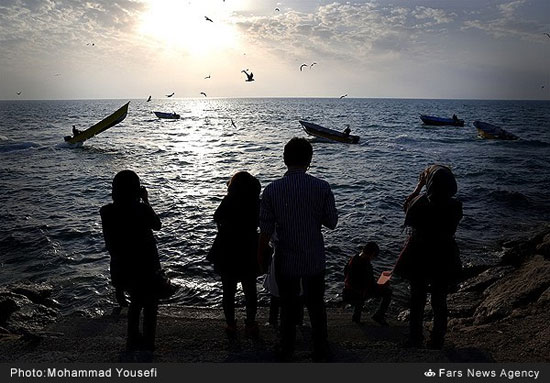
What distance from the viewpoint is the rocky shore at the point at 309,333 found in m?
3.74

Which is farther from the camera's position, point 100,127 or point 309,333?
point 100,127

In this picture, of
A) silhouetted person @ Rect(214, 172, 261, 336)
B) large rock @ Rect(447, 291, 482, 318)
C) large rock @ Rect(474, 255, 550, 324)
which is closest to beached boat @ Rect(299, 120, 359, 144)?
large rock @ Rect(447, 291, 482, 318)

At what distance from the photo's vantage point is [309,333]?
191 inches

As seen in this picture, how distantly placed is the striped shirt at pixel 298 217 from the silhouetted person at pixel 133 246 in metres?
1.26

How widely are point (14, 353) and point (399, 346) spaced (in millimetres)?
4010

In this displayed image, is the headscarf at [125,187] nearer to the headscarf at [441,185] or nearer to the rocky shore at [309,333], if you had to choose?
the rocky shore at [309,333]

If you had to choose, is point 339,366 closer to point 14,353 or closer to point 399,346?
point 399,346

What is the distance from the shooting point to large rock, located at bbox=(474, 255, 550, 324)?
546 cm

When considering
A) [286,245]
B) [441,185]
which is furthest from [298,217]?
[441,185]

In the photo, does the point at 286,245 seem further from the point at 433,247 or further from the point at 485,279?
the point at 485,279

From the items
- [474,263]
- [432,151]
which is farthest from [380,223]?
[432,151]

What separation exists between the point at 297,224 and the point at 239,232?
957mm

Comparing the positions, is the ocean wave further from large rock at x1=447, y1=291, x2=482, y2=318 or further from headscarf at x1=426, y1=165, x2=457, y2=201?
headscarf at x1=426, y1=165, x2=457, y2=201

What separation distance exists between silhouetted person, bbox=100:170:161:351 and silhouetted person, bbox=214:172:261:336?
0.70m
